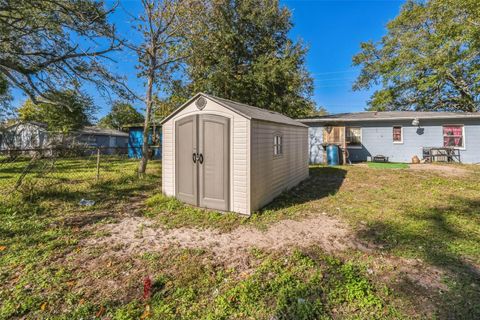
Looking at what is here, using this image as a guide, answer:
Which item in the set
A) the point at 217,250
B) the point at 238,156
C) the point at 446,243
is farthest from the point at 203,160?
the point at 446,243

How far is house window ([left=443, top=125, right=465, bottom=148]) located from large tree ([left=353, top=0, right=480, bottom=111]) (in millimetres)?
6000

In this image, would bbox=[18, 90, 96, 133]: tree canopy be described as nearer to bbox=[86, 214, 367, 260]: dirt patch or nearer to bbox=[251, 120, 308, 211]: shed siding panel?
bbox=[251, 120, 308, 211]: shed siding panel

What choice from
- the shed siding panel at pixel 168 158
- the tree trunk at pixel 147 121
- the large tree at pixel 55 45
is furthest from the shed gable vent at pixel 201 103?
the tree trunk at pixel 147 121

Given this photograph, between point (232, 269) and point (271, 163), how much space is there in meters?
3.21

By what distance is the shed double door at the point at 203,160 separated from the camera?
5051mm

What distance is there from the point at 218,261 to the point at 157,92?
34.8ft

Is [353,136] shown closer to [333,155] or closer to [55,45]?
[333,155]

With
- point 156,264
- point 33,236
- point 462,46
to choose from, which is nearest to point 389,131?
point 462,46

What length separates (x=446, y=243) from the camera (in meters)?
3.60

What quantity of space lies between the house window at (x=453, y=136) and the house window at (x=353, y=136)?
3961 millimetres

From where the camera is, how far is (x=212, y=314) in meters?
2.19

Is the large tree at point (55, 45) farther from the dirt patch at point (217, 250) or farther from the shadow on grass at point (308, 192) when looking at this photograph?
the shadow on grass at point (308, 192)

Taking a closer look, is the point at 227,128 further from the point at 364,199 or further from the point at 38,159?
the point at 38,159

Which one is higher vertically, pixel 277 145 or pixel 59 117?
pixel 59 117
